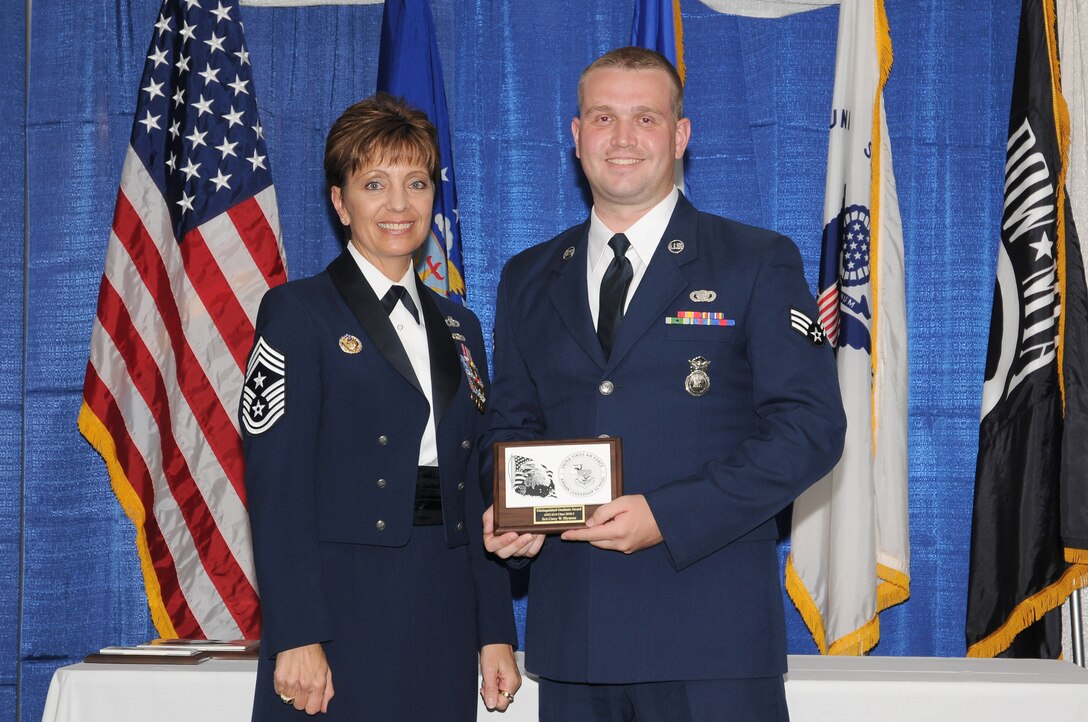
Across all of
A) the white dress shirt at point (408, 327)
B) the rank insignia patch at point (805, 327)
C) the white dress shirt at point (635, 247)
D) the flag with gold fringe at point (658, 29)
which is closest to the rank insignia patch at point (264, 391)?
the white dress shirt at point (408, 327)

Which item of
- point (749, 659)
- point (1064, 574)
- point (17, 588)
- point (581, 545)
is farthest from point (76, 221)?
point (1064, 574)

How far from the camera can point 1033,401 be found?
381cm

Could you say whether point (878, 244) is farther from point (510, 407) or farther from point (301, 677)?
point (301, 677)

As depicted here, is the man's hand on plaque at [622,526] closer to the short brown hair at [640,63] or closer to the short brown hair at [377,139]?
the short brown hair at [640,63]

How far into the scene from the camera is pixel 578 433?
210 cm

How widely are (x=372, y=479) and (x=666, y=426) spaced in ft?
2.18

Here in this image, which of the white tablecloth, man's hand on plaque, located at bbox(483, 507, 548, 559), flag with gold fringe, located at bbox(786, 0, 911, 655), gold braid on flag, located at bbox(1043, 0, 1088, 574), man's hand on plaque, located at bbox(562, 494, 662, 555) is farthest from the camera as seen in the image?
flag with gold fringe, located at bbox(786, 0, 911, 655)

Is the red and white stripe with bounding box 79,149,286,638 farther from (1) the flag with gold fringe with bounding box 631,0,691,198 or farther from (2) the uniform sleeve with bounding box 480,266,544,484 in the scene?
(2) the uniform sleeve with bounding box 480,266,544,484

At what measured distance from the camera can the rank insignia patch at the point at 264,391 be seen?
2256 mm

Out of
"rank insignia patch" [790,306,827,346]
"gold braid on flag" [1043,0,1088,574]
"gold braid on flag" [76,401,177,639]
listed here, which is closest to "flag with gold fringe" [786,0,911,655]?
"gold braid on flag" [1043,0,1088,574]

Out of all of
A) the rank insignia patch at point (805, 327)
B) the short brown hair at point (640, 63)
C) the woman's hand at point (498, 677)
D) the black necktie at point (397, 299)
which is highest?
the short brown hair at point (640, 63)

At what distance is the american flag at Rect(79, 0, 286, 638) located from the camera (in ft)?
12.9

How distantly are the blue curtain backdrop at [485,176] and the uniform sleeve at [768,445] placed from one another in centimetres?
230

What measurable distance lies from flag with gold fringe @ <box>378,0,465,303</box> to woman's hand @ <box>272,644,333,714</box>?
75.1 inches
